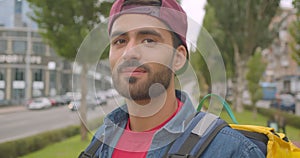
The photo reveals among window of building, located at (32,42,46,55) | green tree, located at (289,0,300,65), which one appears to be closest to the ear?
green tree, located at (289,0,300,65)

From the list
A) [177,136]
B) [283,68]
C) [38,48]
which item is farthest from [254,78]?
[283,68]

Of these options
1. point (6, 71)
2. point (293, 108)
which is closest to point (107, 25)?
point (6, 71)

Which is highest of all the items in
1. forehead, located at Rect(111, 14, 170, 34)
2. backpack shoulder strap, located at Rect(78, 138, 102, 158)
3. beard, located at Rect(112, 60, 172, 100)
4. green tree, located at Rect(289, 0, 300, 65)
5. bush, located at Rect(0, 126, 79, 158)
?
green tree, located at Rect(289, 0, 300, 65)

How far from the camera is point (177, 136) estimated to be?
0.84 metres

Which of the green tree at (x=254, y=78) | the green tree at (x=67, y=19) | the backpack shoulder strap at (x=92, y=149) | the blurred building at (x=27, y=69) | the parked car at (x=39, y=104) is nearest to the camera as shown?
the backpack shoulder strap at (x=92, y=149)

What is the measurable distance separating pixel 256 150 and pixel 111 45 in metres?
0.44

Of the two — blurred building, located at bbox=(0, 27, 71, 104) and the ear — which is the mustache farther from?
blurred building, located at bbox=(0, 27, 71, 104)

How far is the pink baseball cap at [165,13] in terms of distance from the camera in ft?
2.71

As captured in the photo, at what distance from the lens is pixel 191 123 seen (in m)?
0.85

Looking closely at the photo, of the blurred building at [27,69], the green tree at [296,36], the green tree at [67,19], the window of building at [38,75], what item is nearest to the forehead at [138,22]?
the green tree at [67,19]

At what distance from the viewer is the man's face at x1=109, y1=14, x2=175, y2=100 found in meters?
0.80

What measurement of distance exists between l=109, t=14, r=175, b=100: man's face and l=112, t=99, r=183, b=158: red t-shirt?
159 mm

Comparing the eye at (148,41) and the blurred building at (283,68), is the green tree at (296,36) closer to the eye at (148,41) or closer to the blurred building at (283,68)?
the eye at (148,41)

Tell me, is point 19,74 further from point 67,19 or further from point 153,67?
point 153,67
